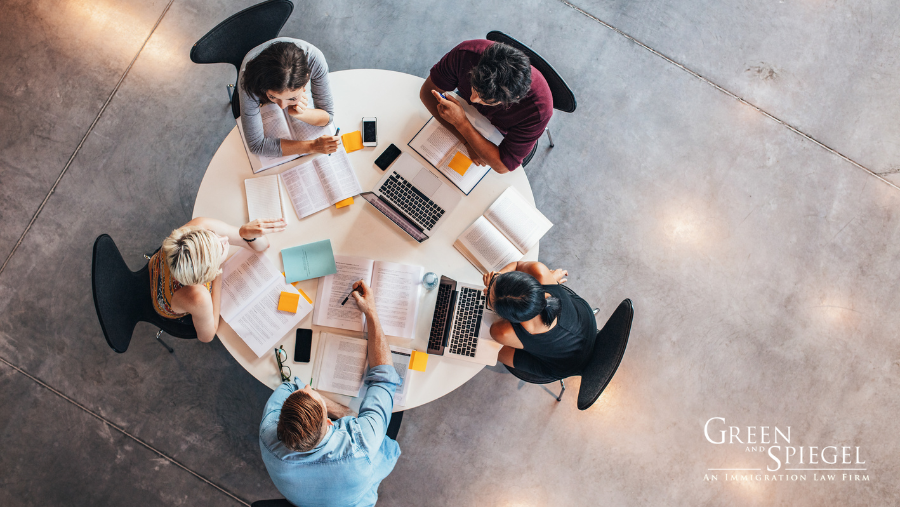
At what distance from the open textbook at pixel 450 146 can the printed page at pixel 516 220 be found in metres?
0.16

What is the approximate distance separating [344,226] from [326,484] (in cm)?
116

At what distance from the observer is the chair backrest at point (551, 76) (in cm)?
230

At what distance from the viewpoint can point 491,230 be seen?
7.63ft


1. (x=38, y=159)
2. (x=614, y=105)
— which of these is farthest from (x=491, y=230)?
(x=38, y=159)

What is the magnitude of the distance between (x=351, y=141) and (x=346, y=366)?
1.10 metres

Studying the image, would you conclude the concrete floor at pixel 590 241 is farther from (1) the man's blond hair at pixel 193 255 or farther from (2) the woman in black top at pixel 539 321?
(1) the man's blond hair at pixel 193 255

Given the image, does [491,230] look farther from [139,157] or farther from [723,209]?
[139,157]

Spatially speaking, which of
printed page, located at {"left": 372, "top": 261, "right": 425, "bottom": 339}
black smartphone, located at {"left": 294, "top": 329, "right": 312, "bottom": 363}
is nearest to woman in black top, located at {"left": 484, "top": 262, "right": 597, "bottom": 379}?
printed page, located at {"left": 372, "top": 261, "right": 425, "bottom": 339}

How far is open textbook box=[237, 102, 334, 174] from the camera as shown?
2.33 meters

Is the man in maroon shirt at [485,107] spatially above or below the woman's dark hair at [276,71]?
below

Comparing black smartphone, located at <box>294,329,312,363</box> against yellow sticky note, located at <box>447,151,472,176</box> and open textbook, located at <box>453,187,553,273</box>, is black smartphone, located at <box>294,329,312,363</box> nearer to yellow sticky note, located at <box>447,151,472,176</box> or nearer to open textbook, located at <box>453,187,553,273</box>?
open textbook, located at <box>453,187,553,273</box>

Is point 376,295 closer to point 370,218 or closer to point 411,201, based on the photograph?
point 370,218

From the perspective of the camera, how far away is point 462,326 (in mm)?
2297

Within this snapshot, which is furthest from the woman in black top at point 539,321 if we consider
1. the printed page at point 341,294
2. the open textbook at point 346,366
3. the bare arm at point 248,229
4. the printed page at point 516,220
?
the bare arm at point 248,229
